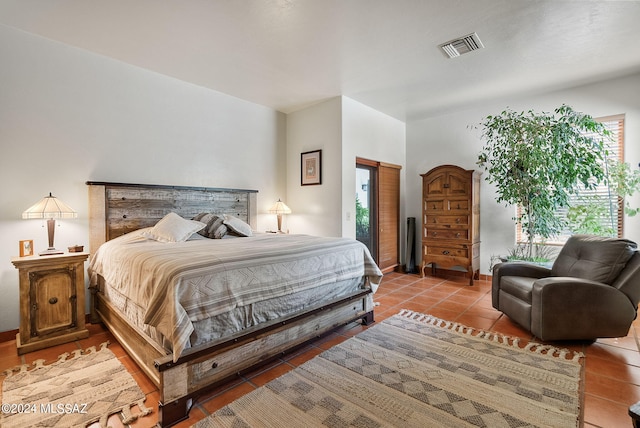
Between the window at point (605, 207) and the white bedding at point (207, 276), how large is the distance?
3.40 meters

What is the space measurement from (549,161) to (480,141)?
4.45ft

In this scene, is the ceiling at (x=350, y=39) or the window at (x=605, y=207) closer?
the ceiling at (x=350, y=39)

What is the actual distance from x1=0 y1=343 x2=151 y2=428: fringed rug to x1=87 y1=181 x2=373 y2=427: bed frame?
0.57 ft

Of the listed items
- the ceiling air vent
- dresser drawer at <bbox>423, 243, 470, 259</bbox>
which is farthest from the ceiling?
dresser drawer at <bbox>423, 243, 470, 259</bbox>

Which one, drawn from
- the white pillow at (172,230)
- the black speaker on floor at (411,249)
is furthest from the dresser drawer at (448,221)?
the white pillow at (172,230)

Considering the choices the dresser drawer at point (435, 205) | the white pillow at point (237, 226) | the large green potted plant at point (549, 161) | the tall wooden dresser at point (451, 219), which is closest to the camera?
the white pillow at point (237, 226)

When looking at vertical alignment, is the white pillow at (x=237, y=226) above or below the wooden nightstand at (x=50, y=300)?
above

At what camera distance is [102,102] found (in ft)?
11.0

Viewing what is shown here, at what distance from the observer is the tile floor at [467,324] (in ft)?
6.08

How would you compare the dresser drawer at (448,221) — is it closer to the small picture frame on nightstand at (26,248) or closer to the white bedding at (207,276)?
the white bedding at (207,276)

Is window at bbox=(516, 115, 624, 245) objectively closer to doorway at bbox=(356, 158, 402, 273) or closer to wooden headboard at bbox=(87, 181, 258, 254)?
doorway at bbox=(356, 158, 402, 273)

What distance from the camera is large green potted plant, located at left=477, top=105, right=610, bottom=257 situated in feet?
12.8

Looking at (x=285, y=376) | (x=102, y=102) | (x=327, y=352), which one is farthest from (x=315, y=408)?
(x=102, y=102)

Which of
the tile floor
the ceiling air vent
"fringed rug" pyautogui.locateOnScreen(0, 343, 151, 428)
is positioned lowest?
the tile floor
